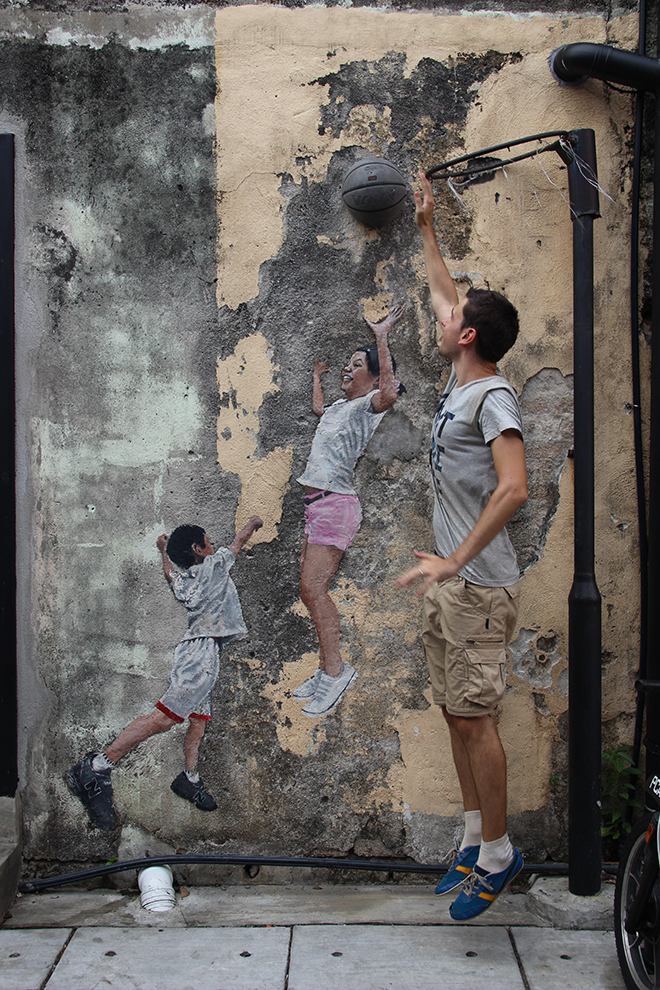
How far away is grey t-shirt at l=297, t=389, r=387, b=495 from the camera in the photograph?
3.17 metres

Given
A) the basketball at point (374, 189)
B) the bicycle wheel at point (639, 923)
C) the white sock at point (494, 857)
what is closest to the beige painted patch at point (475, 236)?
the basketball at point (374, 189)

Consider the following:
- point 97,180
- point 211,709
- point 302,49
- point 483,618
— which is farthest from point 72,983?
point 302,49

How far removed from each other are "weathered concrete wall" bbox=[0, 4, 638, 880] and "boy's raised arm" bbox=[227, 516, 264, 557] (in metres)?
0.05

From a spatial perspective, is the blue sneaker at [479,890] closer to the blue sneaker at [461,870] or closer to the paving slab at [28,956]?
the blue sneaker at [461,870]

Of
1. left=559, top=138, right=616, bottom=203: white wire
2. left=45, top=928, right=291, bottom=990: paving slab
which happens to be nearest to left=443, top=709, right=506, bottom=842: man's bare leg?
left=45, top=928, right=291, bottom=990: paving slab

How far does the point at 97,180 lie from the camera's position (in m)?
3.17

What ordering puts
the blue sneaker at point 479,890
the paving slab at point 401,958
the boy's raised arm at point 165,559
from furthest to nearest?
the boy's raised arm at point 165,559 → the blue sneaker at point 479,890 → the paving slab at point 401,958

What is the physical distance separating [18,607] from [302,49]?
2635mm

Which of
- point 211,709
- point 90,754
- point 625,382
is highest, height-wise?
point 625,382

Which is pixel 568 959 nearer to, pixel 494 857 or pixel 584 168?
pixel 494 857

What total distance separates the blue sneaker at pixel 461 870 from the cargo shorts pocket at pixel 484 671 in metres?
0.57

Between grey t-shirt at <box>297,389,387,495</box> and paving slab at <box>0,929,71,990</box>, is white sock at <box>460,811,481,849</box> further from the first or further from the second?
paving slab at <box>0,929,71,990</box>

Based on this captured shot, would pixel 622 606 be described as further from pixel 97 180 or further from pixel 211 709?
pixel 97 180

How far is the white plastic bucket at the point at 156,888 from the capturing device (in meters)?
2.95
